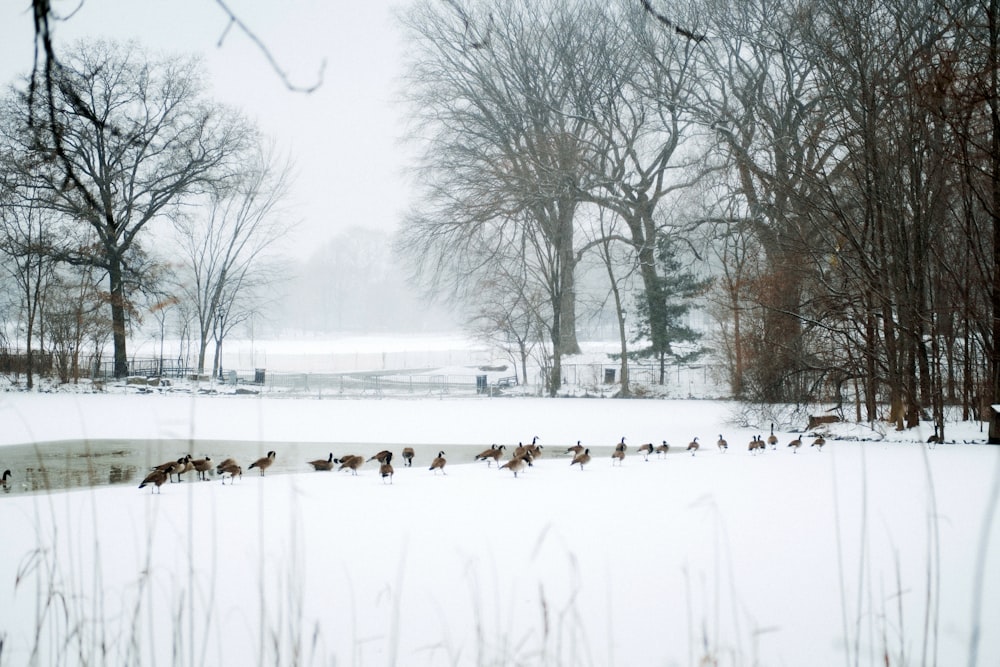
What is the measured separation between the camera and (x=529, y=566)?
3.96 m

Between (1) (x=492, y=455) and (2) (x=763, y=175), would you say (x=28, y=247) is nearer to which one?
(1) (x=492, y=455)

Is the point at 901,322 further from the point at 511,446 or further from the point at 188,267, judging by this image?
the point at 188,267

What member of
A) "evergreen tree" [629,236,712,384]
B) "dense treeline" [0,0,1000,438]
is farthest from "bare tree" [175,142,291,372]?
"evergreen tree" [629,236,712,384]

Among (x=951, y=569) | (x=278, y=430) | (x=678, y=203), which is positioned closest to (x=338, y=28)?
(x=951, y=569)

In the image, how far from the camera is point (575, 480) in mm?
7289

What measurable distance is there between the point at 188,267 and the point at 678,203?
20.2 metres

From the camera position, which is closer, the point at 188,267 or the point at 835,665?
the point at 835,665

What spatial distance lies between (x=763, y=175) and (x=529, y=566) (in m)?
8.49

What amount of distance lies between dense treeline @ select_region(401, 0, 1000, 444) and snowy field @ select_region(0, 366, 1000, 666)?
2.20 meters

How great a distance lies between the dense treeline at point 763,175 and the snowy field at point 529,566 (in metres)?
2.20

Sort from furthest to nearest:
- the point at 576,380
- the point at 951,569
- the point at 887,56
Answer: the point at 576,380 < the point at 887,56 < the point at 951,569

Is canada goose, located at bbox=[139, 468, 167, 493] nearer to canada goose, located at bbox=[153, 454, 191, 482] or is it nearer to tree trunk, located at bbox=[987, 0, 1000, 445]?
canada goose, located at bbox=[153, 454, 191, 482]

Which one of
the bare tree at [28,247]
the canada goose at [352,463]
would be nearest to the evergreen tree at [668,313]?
the canada goose at [352,463]

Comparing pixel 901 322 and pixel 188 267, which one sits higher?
pixel 188 267
